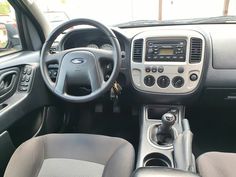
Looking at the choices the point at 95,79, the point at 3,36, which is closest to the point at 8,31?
the point at 3,36

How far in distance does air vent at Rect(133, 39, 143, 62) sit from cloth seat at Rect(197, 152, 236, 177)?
24.6 inches

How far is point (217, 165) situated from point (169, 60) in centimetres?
61

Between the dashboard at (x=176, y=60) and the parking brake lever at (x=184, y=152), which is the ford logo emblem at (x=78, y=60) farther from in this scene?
the parking brake lever at (x=184, y=152)

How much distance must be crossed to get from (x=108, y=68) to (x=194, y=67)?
1.49ft

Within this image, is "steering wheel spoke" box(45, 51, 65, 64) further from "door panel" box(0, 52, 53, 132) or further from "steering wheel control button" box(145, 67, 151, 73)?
"steering wheel control button" box(145, 67, 151, 73)

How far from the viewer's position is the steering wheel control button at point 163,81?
1.54 m

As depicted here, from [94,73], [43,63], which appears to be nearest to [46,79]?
[43,63]

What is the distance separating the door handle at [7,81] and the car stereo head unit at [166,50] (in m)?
0.68

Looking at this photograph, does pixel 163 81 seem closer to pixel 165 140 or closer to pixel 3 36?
pixel 165 140

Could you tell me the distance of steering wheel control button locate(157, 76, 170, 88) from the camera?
154 cm

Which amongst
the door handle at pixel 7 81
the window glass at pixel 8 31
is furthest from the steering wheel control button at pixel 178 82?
the window glass at pixel 8 31

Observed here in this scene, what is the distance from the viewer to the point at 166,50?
1.51 m

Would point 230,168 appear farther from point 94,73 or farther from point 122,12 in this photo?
point 122,12

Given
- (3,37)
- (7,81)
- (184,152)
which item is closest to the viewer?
(184,152)
